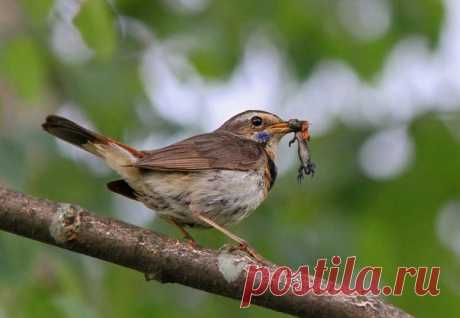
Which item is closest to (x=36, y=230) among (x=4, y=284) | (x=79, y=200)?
(x=4, y=284)

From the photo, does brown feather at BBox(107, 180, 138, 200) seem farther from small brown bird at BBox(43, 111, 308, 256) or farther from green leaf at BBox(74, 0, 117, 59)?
green leaf at BBox(74, 0, 117, 59)

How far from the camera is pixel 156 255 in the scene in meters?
3.89

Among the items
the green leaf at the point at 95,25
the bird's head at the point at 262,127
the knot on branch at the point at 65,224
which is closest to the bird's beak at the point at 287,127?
the bird's head at the point at 262,127

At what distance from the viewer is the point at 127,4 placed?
841cm

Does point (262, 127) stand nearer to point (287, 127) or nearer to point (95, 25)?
point (287, 127)

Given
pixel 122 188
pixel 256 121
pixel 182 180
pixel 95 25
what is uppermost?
pixel 256 121

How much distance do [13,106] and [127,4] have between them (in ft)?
5.81

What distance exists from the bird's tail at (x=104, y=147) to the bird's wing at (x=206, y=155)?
9 cm

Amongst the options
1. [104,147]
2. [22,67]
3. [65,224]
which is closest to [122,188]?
[104,147]

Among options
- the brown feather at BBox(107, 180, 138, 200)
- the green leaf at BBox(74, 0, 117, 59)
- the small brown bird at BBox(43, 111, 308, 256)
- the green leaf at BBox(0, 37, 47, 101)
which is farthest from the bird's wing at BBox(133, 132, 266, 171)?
the green leaf at BBox(0, 37, 47, 101)

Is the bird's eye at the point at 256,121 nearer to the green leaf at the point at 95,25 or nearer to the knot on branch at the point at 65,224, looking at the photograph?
the green leaf at the point at 95,25

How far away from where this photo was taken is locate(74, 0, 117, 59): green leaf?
4.80 metres

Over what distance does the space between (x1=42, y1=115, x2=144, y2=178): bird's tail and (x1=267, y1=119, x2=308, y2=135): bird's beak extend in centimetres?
113

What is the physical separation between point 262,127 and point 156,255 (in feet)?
8.91
